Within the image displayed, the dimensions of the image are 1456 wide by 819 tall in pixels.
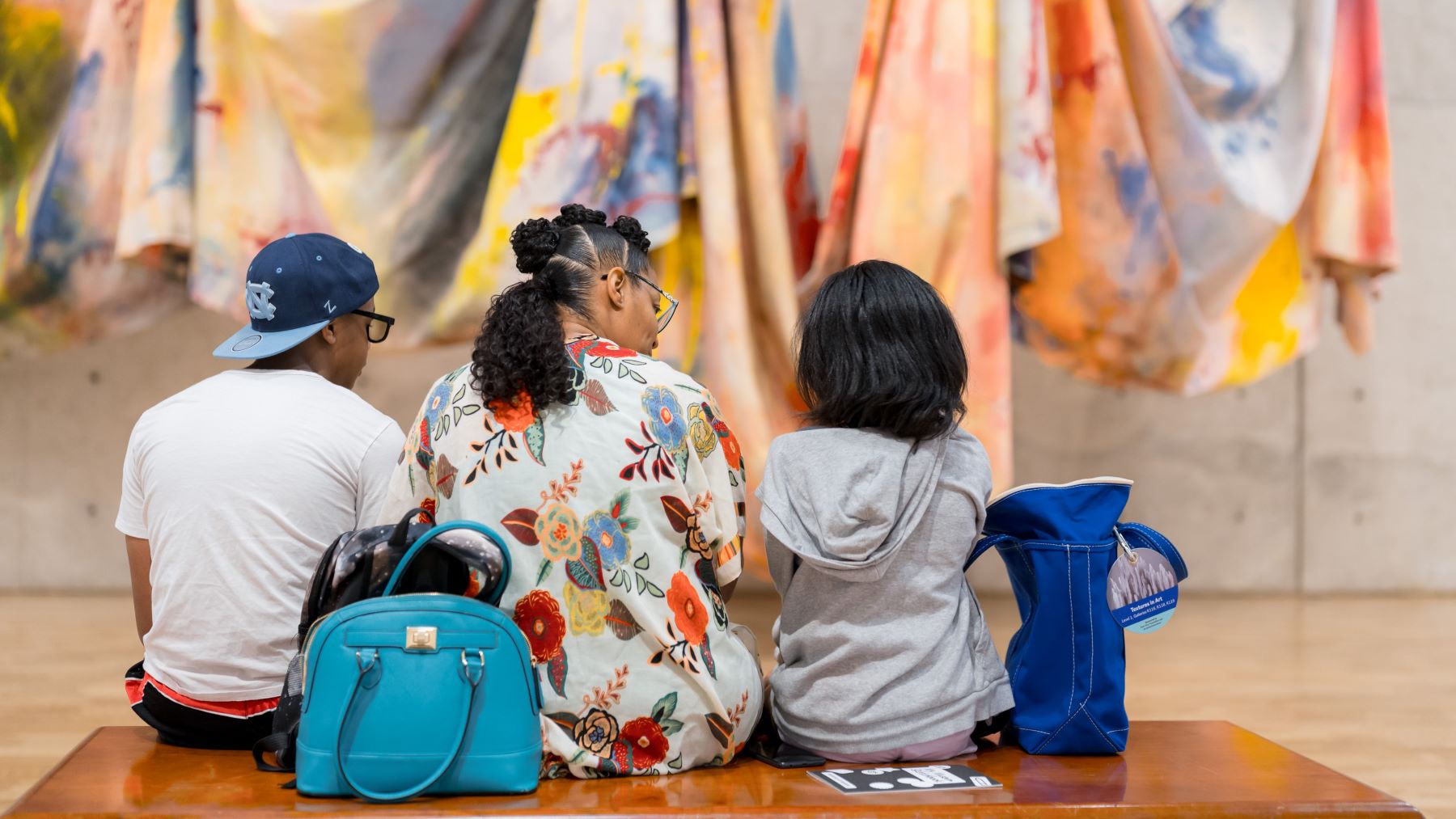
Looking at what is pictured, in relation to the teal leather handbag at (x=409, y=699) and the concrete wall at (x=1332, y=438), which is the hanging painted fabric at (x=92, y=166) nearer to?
the teal leather handbag at (x=409, y=699)

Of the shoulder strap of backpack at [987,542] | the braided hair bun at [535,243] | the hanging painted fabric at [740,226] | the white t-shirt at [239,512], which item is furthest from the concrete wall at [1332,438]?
the white t-shirt at [239,512]

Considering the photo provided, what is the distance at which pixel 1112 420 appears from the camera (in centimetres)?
591

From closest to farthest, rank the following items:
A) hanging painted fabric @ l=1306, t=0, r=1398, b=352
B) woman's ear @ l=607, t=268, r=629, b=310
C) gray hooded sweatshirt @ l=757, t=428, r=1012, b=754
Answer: gray hooded sweatshirt @ l=757, t=428, r=1012, b=754
woman's ear @ l=607, t=268, r=629, b=310
hanging painted fabric @ l=1306, t=0, r=1398, b=352

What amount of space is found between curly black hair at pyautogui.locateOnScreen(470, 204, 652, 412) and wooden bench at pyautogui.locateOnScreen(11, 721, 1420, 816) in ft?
1.72

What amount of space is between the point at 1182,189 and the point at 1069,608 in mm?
2343

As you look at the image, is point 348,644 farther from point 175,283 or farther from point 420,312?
point 175,283

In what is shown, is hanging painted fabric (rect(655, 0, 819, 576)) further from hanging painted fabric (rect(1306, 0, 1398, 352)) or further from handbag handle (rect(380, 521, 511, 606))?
handbag handle (rect(380, 521, 511, 606))

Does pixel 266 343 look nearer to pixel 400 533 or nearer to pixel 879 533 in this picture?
pixel 400 533

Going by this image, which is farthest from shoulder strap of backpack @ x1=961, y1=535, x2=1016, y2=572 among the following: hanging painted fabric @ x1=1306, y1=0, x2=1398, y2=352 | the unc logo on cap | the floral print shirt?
hanging painted fabric @ x1=1306, y1=0, x2=1398, y2=352

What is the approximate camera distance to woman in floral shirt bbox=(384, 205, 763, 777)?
1678 millimetres

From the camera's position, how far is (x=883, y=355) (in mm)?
1789

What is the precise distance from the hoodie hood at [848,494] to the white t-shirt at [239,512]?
60cm

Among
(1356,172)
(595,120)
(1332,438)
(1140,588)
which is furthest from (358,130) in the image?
(1332,438)

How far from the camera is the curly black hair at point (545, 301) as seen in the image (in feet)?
5.52
